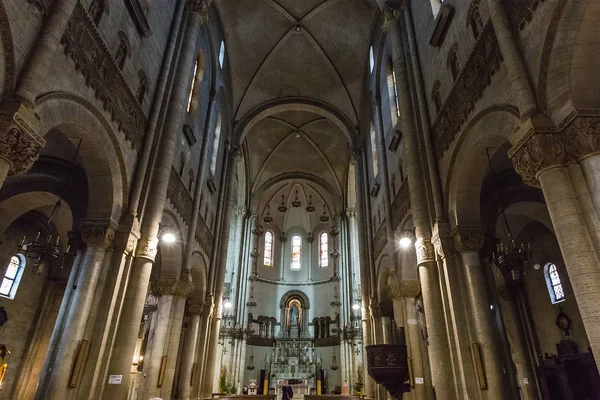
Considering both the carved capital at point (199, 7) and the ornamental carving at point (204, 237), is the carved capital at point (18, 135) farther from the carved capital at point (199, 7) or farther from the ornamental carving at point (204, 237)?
the ornamental carving at point (204, 237)

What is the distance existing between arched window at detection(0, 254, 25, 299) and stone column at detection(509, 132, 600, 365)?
18625 millimetres

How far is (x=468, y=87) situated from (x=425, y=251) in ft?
14.6

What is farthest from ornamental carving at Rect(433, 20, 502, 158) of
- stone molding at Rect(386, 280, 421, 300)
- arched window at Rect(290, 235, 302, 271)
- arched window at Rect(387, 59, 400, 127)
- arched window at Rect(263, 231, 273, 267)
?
arched window at Rect(290, 235, 302, 271)

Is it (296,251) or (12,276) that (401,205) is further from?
(296,251)

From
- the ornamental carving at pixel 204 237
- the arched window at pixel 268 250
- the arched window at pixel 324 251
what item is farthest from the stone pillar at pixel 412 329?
the arched window at pixel 268 250

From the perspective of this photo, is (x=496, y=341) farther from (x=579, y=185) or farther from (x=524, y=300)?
(x=524, y=300)

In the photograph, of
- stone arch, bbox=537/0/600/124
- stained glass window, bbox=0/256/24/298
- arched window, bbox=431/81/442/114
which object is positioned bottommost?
stained glass window, bbox=0/256/24/298

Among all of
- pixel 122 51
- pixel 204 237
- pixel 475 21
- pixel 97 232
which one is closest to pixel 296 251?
pixel 204 237

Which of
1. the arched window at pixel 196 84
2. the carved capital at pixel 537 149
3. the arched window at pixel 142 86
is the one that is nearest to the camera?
the carved capital at pixel 537 149

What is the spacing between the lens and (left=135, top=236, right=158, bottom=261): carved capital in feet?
32.7

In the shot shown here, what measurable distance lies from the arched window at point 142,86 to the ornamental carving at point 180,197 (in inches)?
108

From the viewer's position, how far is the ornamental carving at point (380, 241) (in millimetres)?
17116

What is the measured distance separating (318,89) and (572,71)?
68.1 feet

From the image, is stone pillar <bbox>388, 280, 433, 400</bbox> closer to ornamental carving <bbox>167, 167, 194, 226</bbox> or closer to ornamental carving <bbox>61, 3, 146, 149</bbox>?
ornamental carving <bbox>167, 167, 194, 226</bbox>
